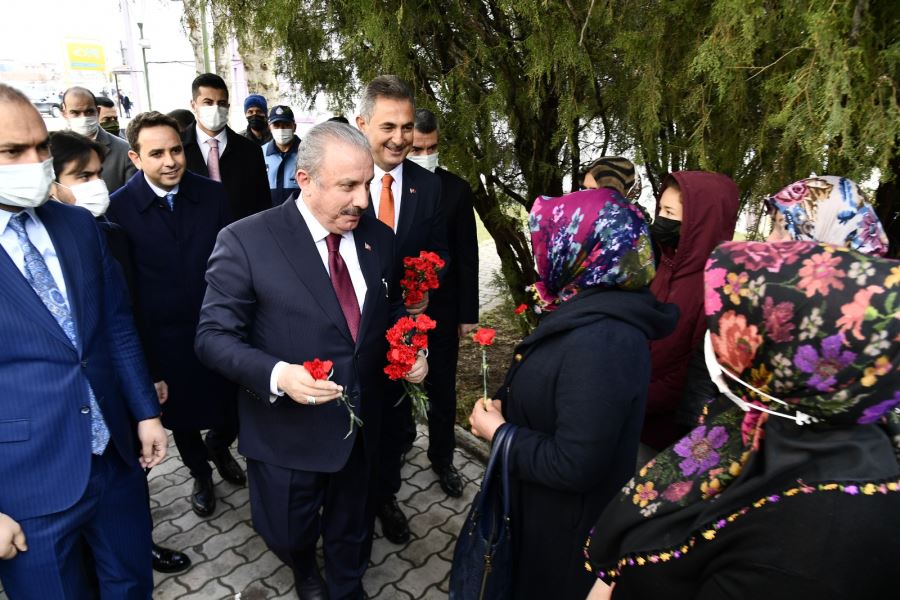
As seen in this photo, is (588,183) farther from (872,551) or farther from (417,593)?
(872,551)

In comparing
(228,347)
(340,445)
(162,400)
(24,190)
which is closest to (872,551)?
(340,445)

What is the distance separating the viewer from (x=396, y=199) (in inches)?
129

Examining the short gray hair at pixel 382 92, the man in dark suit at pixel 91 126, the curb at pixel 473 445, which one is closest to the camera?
the short gray hair at pixel 382 92

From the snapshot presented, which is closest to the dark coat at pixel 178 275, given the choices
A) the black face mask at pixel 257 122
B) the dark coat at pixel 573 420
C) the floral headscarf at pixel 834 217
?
the dark coat at pixel 573 420

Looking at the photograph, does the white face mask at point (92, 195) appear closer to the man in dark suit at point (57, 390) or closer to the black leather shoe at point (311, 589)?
the man in dark suit at point (57, 390)

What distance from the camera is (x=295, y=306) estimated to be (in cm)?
232

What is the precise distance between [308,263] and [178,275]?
1225 millimetres

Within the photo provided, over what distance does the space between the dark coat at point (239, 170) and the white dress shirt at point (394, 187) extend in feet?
5.59

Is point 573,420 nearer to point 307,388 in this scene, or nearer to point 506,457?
point 506,457

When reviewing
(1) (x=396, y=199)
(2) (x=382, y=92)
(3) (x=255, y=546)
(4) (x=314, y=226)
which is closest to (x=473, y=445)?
(3) (x=255, y=546)

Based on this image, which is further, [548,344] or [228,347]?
[228,347]

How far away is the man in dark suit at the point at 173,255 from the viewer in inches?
123

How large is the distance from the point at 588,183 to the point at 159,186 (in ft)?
7.98

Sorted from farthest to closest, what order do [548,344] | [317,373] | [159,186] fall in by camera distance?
[159,186]
[317,373]
[548,344]
